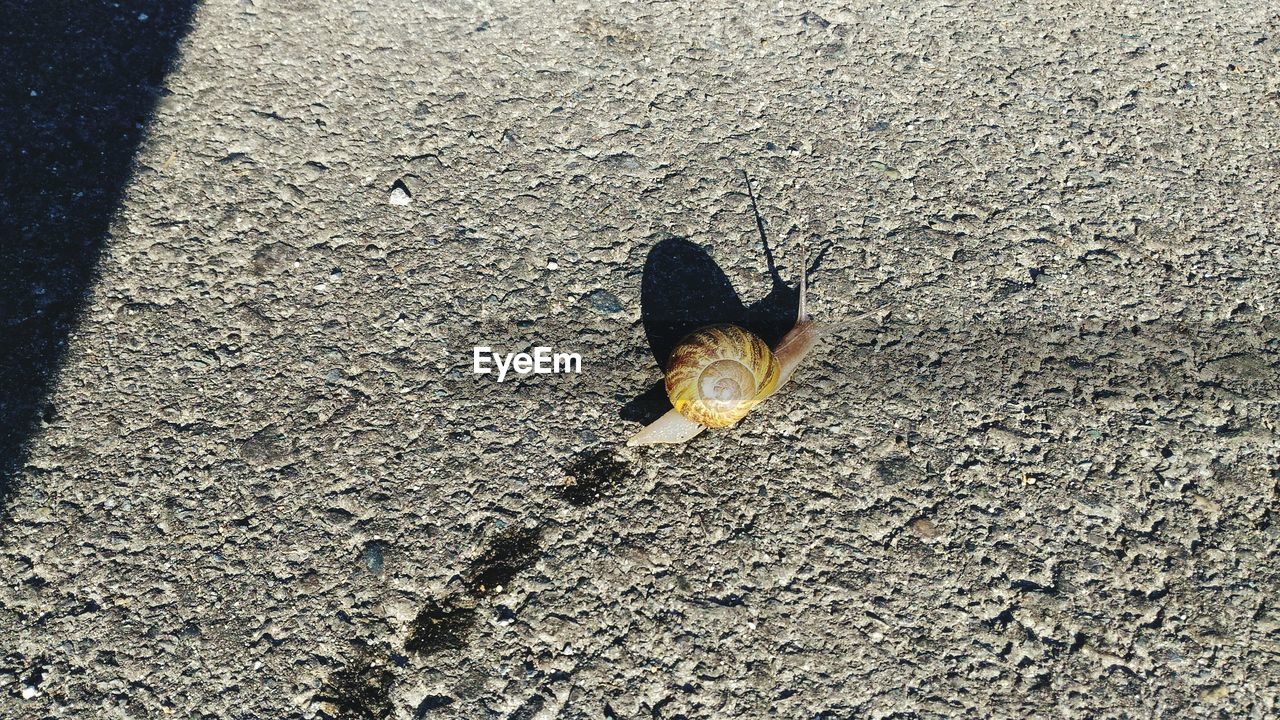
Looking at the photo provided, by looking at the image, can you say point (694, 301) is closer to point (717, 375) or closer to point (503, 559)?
point (717, 375)

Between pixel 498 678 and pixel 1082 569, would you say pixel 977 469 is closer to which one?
pixel 1082 569

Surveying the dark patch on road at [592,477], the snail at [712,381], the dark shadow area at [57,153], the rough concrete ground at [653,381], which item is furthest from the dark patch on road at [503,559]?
the dark shadow area at [57,153]

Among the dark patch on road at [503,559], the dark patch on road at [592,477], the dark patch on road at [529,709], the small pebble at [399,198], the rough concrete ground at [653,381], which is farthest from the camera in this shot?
the small pebble at [399,198]

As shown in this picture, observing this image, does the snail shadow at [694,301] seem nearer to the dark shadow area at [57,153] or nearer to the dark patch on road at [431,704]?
the dark patch on road at [431,704]

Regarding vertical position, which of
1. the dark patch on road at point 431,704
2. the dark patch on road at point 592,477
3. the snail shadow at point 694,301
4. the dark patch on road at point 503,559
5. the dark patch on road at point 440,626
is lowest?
the dark patch on road at point 431,704

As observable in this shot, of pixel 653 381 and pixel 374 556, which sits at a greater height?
pixel 653 381

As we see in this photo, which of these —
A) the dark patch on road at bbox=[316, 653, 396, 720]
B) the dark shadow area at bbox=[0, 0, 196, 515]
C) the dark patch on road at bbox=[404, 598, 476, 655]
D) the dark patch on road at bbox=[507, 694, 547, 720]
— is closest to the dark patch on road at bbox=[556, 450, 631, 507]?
the dark patch on road at bbox=[404, 598, 476, 655]

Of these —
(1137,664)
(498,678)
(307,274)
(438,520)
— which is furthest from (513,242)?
(1137,664)

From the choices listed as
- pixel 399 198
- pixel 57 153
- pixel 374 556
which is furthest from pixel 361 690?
pixel 57 153
